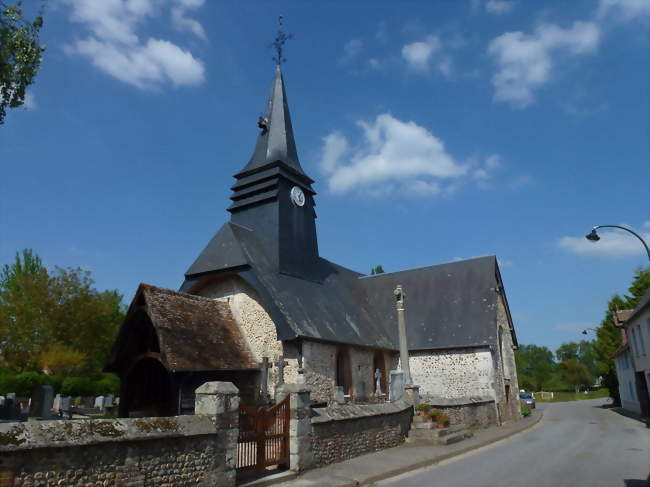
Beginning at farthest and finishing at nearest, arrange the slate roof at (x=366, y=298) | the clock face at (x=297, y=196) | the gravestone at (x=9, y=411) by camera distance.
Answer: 1. the clock face at (x=297, y=196)
2. the slate roof at (x=366, y=298)
3. the gravestone at (x=9, y=411)

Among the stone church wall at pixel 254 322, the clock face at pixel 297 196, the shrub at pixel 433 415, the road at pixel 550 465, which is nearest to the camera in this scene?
the road at pixel 550 465

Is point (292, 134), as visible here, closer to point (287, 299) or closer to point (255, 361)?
point (287, 299)

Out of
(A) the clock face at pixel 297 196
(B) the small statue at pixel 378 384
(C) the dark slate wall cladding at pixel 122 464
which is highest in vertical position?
(A) the clock face at pixel 297 196

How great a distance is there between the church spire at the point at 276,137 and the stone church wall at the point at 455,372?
10118 mm

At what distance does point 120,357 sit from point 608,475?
13.0m

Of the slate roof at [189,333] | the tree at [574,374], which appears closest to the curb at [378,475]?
the slate roof at [189,333]

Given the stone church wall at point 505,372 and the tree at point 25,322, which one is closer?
the stone church wall at point 505,372

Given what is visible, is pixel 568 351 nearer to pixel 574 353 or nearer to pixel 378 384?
pixel 574 353

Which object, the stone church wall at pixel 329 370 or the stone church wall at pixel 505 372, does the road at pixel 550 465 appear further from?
the stone church wall at pixel 329 370

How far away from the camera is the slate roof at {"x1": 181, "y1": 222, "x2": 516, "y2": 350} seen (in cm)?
1617

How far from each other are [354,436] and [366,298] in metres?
14.4

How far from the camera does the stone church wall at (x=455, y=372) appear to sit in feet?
62.5

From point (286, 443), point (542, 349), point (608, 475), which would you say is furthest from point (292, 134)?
point (542, 349)

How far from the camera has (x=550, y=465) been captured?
9.42 meters
